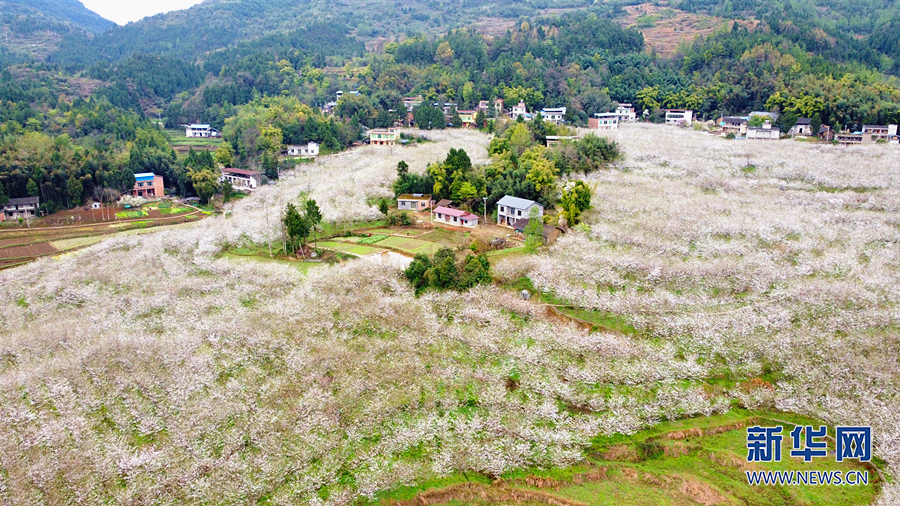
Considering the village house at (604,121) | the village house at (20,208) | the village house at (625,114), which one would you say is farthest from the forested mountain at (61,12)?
the village house at (625,114)

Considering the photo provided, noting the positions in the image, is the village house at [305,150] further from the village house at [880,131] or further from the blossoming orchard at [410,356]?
the village house at [880,131]

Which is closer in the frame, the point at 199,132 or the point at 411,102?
the point at 411,102

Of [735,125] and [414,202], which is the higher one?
[735,125]

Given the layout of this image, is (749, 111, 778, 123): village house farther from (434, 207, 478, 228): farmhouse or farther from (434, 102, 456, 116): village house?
(434, 207, 478, 228): farmhouse


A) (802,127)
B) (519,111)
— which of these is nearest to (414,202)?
(519,111)

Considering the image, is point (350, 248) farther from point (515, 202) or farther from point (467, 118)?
point (467, 118)

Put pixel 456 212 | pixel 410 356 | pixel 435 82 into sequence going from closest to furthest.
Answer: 1. pixel 410 356
2. pixel 456 212
3. pixel 435 82

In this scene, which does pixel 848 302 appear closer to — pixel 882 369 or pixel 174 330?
pixel 882 369
